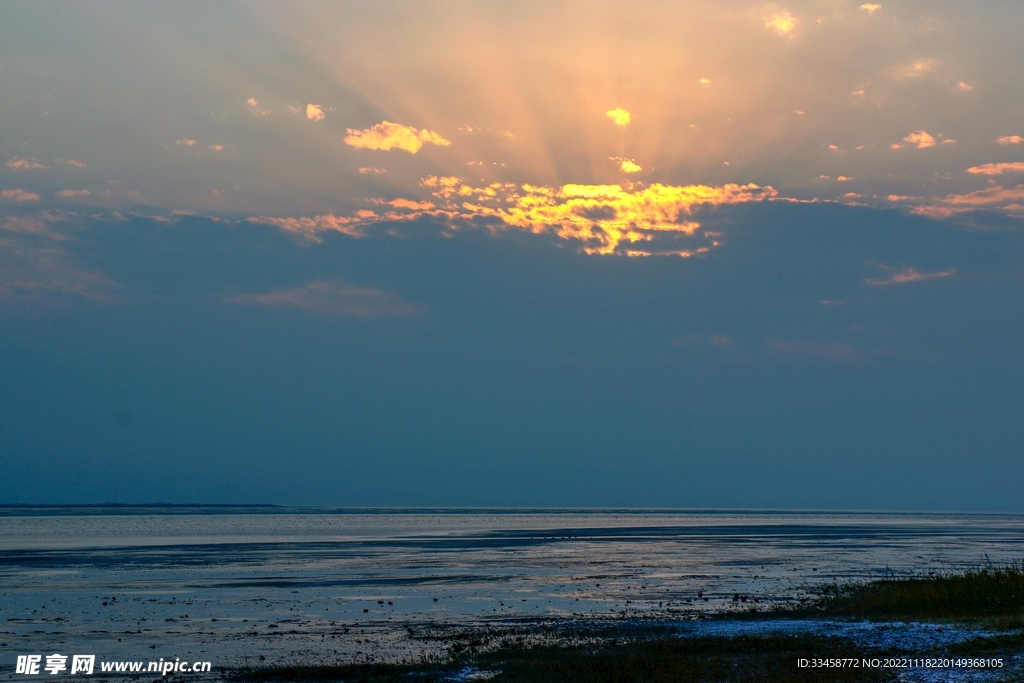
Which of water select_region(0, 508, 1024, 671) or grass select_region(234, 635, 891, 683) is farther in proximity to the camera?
water select_region(0, 508, 1024, 671)

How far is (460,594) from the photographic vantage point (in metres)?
42.5

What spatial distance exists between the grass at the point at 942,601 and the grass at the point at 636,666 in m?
7.24

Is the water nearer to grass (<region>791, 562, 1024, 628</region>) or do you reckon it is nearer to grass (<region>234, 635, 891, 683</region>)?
grass (<region>234, 635, 891, 683</region>)

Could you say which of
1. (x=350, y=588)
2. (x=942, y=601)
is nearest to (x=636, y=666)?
(x=942, y=601)

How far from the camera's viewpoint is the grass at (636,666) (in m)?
22.7

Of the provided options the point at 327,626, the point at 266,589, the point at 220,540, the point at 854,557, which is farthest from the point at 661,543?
the point at 327,626

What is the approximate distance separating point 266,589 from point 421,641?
17.9 m

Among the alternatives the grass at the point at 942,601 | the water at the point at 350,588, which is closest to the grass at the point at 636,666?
the water at the point at 350,588

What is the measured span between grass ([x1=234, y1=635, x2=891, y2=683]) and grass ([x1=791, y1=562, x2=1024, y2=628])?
7.24 meters

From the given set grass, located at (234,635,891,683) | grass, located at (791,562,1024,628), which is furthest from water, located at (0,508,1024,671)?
grass, located at (791,562,1024,628)

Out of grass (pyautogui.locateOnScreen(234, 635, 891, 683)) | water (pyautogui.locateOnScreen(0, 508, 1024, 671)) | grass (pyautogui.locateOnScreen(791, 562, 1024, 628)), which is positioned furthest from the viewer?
grass (pyautogui.locateOnScreen(791, 562, 1024, 628))

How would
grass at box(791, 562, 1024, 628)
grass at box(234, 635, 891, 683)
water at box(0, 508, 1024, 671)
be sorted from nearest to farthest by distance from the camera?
grass at box(234, 635, 891, 683) → water at box(0, 508, 1024, 671) → grass at box(791, 562, 1024, 628)

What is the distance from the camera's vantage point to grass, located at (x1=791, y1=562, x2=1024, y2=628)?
31781mm

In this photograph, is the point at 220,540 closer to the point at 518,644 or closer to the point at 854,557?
the point at 854,557
